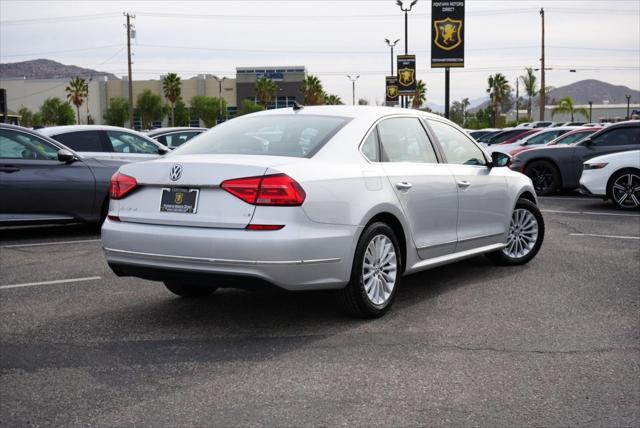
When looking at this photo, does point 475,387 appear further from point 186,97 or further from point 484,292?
point 186,97

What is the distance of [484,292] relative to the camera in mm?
7066

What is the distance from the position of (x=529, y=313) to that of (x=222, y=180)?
2.66 metres

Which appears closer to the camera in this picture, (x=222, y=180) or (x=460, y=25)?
(x=222, y=180)

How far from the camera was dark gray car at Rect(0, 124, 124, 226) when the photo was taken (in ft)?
33.7

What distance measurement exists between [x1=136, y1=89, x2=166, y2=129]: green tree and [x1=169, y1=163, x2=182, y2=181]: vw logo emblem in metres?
109

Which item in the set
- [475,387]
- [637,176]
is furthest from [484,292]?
[637,176]

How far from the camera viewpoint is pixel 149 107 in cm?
11181

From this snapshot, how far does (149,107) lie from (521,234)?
353 ft

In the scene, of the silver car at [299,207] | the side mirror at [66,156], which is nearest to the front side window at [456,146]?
the silver car at [299,207]

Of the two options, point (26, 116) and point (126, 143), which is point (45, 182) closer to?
point (126, 143)

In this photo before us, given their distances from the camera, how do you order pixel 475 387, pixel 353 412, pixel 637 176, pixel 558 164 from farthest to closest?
1. pixel 558 164
2. pixel 637 176
3. pixel 475 387
4. pixel 353 412

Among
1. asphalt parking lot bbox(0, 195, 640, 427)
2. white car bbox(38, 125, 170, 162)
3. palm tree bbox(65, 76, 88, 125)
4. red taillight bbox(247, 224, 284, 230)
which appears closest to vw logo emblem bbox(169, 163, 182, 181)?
red taillight bbox(247, 224, 284, 230)

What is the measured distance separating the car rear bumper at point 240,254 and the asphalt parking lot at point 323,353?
1.46 ft

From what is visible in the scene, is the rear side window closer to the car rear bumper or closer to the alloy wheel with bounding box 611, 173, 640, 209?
the car rear bumper
